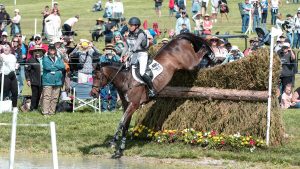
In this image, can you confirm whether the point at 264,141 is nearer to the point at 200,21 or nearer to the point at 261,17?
the point at 200,21

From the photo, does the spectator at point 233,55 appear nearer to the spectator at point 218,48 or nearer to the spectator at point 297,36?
the spectator at point 218,48

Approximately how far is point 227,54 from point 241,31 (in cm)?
1844

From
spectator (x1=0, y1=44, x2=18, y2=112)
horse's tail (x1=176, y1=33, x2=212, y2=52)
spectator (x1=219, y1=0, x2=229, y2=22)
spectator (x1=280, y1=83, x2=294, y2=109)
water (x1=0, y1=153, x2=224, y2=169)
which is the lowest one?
water (x1=0, y1=153, x2=224, y2=169)

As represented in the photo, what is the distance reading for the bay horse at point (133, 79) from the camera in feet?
63.2

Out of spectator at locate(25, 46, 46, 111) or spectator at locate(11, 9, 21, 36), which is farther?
spectator at locate(11, 9, 21, 36)

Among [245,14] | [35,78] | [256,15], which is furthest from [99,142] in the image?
[245,14]

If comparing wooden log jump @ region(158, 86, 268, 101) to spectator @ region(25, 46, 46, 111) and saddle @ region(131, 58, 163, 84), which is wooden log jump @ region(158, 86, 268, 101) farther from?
spectator @ region(25, 46, 46, 111)

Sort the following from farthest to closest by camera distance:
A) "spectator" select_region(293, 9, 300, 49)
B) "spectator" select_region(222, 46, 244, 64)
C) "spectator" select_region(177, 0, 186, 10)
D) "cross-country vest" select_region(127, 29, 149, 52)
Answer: "spectator" select_region(177, 0, 186, 10), "spectator" select_region(293, 9, 300, 49), "spectator" select_region(222, 46, 244, 64), "cross-country vest" select_region(127, 29, 149, 52)

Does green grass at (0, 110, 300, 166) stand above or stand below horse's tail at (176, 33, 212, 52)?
below

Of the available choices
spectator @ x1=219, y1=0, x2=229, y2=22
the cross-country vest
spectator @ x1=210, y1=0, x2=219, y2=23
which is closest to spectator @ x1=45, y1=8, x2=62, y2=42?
spectator @ x1=210, y1=0, x2=219, y2=23

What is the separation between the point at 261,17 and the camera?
4288 cm

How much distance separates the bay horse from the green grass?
695 mm

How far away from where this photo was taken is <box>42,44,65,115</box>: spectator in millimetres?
23766

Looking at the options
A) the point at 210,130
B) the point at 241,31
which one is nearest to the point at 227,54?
the point at 210,130
